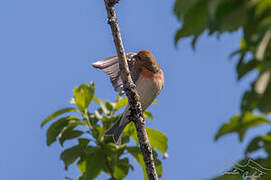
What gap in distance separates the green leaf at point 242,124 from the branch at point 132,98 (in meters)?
2.28

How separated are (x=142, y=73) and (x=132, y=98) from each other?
170 cm

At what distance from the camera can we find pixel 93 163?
3.27 m

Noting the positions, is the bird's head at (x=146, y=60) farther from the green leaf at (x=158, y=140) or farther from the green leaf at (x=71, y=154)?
the green leaf at (x=71, y=154)

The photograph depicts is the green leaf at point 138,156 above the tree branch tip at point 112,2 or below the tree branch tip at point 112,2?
below

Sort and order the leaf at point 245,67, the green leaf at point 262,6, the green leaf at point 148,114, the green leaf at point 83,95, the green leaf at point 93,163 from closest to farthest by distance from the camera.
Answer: the green leaf at point 262,6, the leaf at point 245,67, the green leaf at point 93,163, the green leaf at point 83,95, the green leaf at point 148,114

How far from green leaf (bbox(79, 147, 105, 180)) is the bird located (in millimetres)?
2395

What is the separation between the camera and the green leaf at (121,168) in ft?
11.4

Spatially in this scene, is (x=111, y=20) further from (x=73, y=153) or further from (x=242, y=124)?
(x=242, y=124)

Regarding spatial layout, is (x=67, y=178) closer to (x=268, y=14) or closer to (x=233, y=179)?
(x=233, y=179)

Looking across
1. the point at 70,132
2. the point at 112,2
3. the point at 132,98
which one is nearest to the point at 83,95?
the point at 70,132

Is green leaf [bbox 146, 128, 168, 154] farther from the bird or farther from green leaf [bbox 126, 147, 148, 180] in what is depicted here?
the bird

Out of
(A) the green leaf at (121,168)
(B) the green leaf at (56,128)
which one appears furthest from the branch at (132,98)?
(B) the green leaf at (56,128)

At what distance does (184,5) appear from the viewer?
1.44 meters

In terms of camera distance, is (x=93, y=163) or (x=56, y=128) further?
(x=56, y=128)
